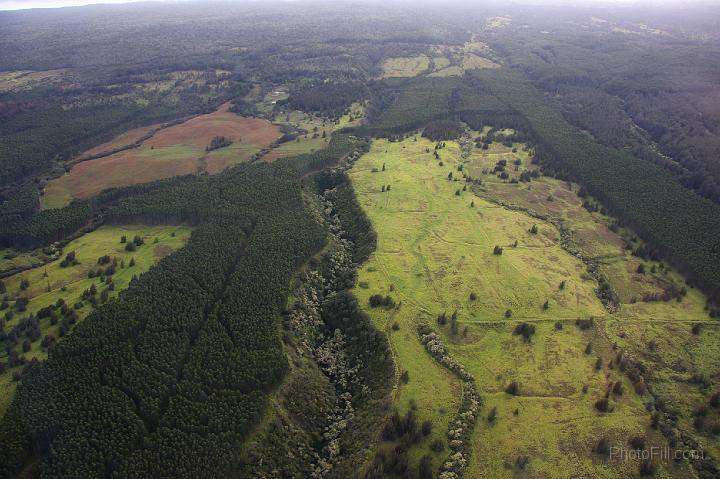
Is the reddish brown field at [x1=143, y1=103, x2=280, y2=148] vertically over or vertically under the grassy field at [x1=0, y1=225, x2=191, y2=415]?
under

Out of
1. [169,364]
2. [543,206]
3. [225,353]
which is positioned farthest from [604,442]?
[543,206]

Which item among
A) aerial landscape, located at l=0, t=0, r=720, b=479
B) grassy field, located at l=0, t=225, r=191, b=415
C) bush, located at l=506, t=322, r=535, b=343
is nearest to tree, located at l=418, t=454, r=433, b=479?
aerial landscape, located at l=0, t=0, r=720, b=479

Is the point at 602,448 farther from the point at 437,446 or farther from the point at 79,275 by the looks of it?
the point at 79,275

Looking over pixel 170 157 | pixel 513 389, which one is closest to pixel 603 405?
pixel 513 389

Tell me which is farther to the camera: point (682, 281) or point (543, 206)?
point (543, 206)

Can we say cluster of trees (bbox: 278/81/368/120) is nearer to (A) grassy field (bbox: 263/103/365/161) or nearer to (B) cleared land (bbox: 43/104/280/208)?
(A) grassy field (bbox: 263/103/365/161)

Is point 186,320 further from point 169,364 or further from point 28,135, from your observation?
point 28,135

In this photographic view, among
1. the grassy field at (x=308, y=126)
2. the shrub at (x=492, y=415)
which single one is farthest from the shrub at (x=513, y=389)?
the grassy field at (x=308, y=126)
